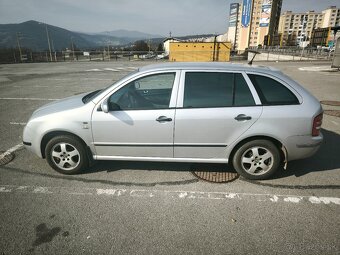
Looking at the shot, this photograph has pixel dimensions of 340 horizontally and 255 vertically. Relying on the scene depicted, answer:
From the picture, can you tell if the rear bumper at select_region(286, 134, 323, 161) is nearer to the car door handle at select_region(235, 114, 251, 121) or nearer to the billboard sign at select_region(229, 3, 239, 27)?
the car door handle at select_region(235, 114, 251, 121)

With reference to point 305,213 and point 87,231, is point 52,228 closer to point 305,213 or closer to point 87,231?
point 87,231

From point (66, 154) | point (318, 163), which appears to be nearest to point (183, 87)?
point (66, 154)

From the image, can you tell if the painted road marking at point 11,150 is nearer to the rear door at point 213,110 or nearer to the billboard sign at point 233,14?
the rear door at point 213,110

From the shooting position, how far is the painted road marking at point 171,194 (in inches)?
124

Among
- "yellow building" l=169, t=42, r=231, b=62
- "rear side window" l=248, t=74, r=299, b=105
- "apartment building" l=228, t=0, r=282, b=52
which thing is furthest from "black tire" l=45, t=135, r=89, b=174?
"apartment building" l=228, t=0, r=282, b=52

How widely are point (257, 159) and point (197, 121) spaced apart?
109cm

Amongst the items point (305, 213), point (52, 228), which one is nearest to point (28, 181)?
point (52, 228)

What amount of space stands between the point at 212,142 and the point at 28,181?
2.85m

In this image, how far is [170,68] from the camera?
347 centimetres

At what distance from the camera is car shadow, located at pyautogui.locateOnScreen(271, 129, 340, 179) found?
3822 mm

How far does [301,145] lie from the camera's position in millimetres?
3400

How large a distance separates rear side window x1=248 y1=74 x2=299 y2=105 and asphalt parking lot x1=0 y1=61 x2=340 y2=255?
1214 mm

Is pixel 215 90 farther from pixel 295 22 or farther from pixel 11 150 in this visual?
pixel 295 22

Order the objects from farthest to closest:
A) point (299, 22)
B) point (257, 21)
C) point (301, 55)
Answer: point (299, 22)
point (257, 21)
point (301, 55)
